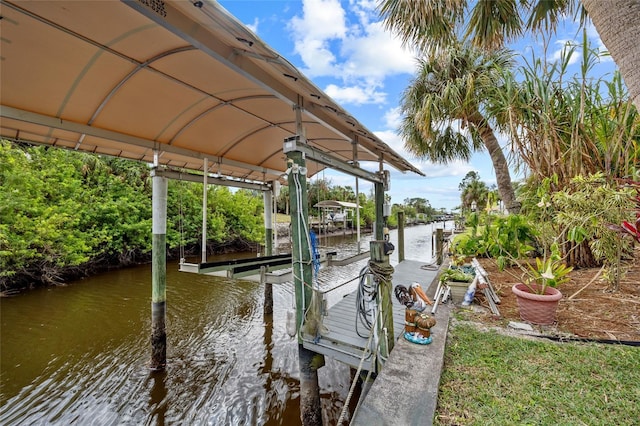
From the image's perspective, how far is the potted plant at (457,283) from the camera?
403 centimetres

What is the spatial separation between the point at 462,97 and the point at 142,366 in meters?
9.42

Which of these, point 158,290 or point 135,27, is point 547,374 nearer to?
point 135,27

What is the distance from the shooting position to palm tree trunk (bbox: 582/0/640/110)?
2.03 m

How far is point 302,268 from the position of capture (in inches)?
125

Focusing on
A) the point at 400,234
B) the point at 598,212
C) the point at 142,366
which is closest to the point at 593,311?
the point at 598,212

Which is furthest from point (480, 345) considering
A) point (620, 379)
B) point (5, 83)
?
point (5, 83)

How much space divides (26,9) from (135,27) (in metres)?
0.67

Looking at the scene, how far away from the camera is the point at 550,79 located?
4863 millimetres

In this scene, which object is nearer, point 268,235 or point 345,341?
point 345,341

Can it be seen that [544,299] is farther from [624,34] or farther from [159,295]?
A: [159,295]

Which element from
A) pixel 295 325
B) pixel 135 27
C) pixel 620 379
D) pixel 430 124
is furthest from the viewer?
pixel 430 124

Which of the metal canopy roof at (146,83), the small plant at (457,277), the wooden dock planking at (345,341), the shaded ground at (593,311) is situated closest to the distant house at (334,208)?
the small plant at (457,277)

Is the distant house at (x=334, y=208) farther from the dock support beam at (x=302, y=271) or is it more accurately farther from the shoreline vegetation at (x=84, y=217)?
the dock support beam at (x=302, y=271)

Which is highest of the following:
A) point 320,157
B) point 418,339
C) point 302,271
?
point 320,157
